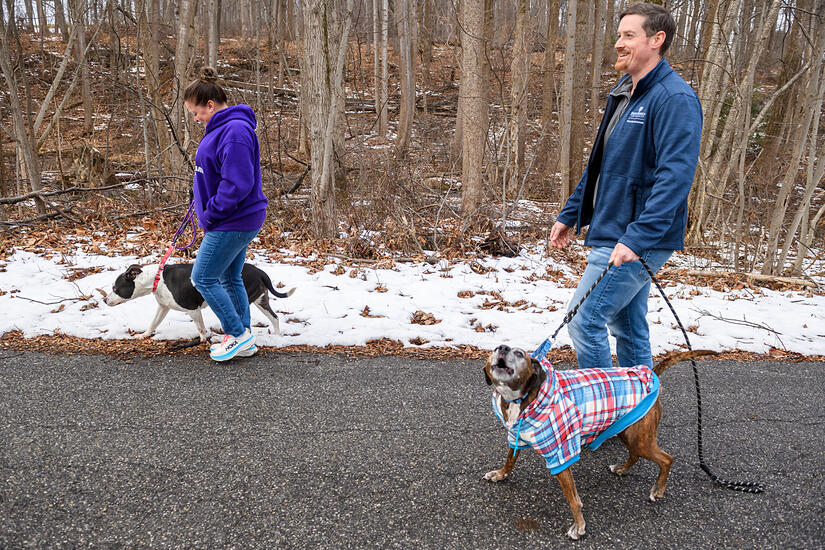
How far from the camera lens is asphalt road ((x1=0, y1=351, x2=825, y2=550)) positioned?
8.21 ft

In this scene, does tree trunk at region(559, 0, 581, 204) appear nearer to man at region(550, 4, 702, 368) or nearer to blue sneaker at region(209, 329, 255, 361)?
man at region(550, 4, 702, 368)

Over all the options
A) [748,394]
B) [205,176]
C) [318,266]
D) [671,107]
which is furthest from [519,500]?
[318,266]

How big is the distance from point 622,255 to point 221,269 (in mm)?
3113

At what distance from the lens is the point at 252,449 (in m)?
3.16

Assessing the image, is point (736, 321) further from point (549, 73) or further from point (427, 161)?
point (549, 73)

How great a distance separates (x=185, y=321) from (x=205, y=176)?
195 cm

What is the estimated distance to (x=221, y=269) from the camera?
4164 millimetres

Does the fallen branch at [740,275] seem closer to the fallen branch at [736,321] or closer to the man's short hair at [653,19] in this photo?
the fallen branch at [736,321]

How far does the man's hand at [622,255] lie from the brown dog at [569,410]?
605 millimetres

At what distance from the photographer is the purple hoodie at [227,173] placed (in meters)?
3.84

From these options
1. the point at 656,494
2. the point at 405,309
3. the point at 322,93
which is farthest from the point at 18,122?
the point at 656,494

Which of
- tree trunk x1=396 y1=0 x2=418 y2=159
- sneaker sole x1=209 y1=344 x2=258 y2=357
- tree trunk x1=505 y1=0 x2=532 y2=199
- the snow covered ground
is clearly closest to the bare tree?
the snow covered ground

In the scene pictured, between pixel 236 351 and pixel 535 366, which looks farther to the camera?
→ pixel 236 351

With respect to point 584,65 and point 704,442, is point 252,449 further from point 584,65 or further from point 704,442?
point 584,65
